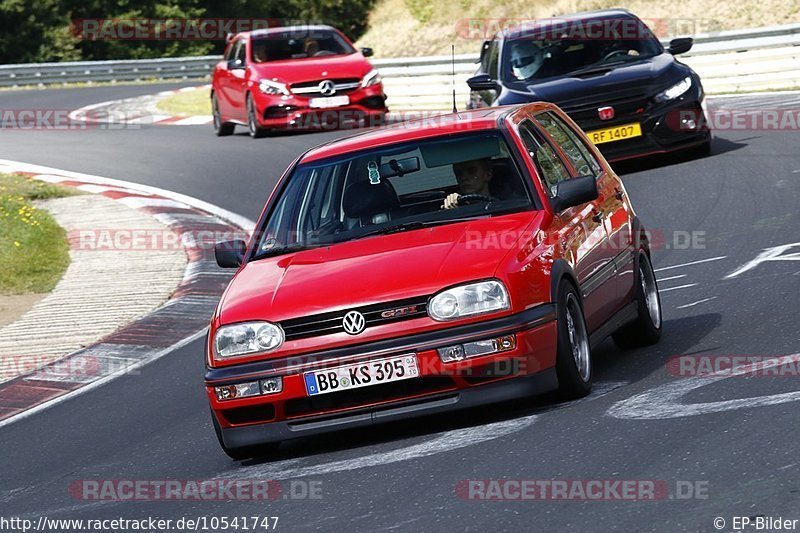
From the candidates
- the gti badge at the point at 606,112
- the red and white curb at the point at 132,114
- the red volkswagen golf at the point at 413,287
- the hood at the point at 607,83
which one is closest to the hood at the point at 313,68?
the red and white curb at the point at 132,114

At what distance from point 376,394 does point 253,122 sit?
677 inches

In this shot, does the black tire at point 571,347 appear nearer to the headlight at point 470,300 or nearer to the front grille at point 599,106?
the headlight at point 470,300

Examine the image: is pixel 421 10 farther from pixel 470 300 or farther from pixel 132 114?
pixel 470 300

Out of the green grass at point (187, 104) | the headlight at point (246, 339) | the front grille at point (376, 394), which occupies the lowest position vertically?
the green grass at point (187, 104)

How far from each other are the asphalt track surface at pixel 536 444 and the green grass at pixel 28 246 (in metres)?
3.73

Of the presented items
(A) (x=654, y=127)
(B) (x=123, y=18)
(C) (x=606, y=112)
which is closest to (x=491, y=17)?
(B) (x=123, y=18)

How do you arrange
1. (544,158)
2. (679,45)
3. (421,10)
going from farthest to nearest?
(421,10) → (679,45) → (544,158)

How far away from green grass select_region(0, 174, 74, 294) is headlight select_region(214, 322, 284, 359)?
725 cm

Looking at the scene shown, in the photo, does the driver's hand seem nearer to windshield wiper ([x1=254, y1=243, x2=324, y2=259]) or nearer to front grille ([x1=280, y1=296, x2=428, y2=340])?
windshield wiper ([x1=254, y1=243, x2=324, y2=259])

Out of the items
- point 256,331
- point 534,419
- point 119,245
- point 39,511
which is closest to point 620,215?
point 534,419

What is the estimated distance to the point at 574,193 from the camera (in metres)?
7.49

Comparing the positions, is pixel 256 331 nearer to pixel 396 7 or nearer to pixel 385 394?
pixel 385 394

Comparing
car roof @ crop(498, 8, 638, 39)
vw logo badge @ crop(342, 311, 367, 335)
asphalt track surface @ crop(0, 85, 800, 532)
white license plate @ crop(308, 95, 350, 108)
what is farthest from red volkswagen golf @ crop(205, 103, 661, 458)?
white license plate @ crop(308, 95, 350, 108)

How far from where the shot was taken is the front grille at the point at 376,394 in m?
6.71
